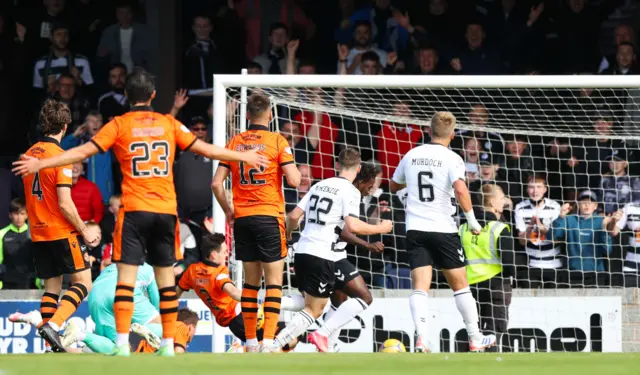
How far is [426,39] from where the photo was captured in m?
15.7

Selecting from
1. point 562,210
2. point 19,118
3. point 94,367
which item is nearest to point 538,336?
point 562,210

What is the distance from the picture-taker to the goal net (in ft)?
41.0

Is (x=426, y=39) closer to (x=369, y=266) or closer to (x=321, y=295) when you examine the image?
(x=369, y=266)

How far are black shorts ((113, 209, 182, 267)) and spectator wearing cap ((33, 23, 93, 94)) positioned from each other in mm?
7931

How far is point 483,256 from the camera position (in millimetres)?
12328

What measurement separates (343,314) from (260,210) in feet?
5.67

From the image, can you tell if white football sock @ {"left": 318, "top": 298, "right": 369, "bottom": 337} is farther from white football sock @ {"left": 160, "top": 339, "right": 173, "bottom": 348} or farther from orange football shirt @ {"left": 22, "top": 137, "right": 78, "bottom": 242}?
white football sock @ {"left": 160, "top": 339, "right": 173, "bottom": 348}

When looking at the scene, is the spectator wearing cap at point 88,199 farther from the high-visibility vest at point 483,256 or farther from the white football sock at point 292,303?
the high-visibility vest at point 483,256

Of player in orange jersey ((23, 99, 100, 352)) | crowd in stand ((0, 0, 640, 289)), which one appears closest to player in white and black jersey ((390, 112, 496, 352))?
player in orange jersey ((23, 99, 100, 352))

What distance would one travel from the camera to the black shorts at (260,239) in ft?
31.2

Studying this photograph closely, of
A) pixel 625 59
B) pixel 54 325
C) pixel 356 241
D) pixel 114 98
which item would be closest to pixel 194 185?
pixel 114 98

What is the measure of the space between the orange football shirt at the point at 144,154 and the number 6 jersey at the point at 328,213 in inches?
92.1

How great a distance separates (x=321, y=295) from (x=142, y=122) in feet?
9.27

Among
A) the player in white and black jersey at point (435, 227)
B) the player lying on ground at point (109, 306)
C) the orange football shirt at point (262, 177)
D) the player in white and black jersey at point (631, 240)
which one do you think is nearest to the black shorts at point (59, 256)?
the player lying on ground at point (109, 306)
